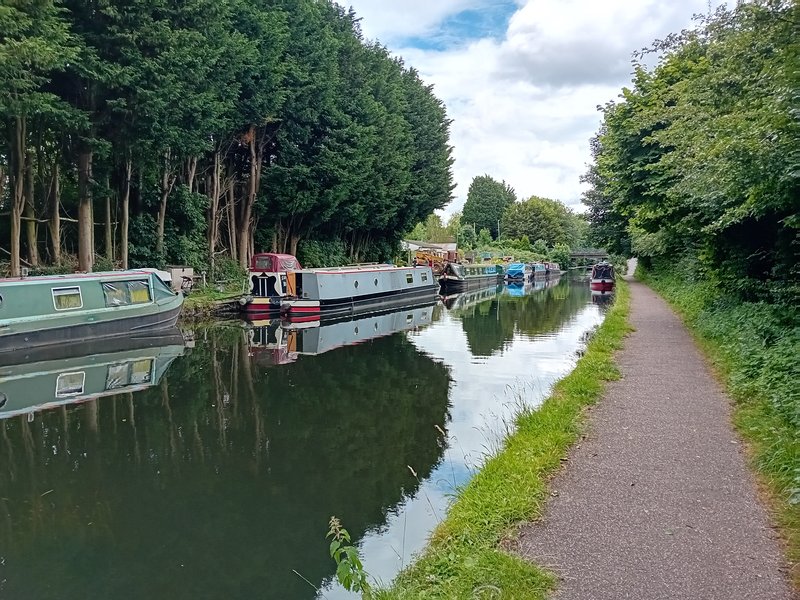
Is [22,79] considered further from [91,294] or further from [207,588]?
[207,588]

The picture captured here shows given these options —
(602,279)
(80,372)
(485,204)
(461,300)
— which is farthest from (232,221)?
(485,204)

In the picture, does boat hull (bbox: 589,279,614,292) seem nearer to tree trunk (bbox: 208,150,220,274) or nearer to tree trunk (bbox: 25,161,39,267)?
tree trunk (bbox: 208,150,220,274)

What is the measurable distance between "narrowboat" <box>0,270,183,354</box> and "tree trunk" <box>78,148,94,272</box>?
6.96 ft

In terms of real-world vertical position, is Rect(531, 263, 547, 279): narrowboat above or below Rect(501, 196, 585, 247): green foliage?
below

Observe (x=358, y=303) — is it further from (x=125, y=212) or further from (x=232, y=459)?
(x=232, y=459)

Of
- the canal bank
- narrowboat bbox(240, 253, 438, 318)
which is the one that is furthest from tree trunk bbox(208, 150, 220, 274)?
the canal bank

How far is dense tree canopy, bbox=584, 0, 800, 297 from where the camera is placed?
611 cm

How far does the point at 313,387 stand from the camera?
34.8 feet

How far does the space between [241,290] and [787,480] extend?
20189 mm

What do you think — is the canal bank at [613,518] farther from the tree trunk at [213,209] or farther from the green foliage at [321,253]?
the green foliage at [321,253]

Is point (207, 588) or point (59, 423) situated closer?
point (207, 588)

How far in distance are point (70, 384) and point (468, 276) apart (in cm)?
3230

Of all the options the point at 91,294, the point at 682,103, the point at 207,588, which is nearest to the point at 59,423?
the point at 207,588

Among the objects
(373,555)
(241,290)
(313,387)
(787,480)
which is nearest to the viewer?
(787,480)
